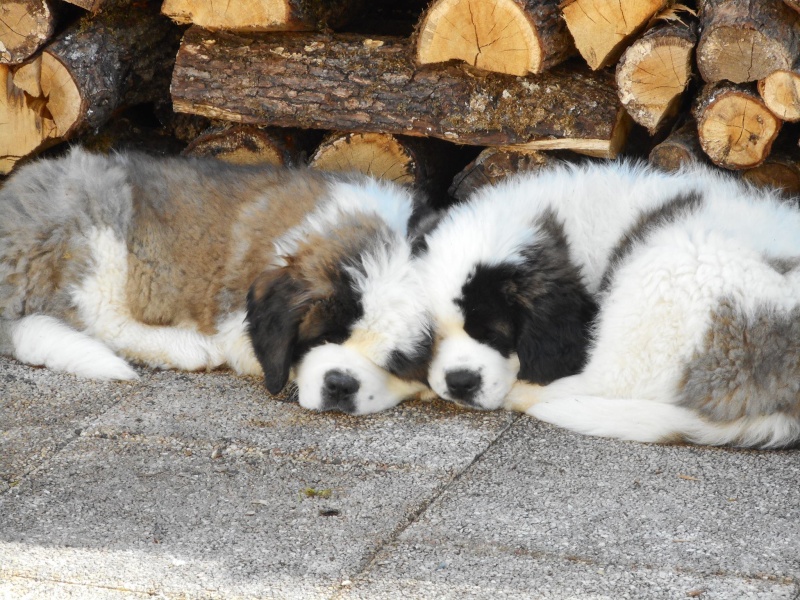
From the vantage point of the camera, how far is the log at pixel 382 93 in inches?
168

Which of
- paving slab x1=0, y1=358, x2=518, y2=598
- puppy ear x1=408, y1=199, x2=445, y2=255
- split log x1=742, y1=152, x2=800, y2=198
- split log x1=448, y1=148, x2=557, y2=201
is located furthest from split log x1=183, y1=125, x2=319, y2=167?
split log x1=742, y1=152, x2=800, y2=198

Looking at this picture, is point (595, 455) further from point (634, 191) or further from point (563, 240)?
point (634, 191)

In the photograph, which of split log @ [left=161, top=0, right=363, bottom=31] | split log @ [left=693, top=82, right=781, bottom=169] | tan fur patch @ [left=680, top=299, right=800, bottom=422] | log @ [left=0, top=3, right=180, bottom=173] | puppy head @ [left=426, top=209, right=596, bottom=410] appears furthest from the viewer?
log @ [left=0, top=3, right=180, bottom=173]

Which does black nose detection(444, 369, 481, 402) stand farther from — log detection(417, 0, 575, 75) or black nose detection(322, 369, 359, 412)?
log detection(417, 0, 575, 75)

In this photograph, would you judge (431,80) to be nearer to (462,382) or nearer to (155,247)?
(155,247)

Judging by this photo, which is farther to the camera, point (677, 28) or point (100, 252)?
point (100, 252)

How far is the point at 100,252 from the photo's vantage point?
4.09m

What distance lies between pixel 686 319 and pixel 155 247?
216 centimetres

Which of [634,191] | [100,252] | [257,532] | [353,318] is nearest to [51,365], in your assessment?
[100,252]

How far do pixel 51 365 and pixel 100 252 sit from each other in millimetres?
502

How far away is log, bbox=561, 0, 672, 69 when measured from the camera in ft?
12.6

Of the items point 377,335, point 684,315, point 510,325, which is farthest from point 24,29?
point 684,315

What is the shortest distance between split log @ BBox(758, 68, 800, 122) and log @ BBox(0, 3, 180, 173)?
2.95 m

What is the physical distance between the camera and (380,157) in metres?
4.71
